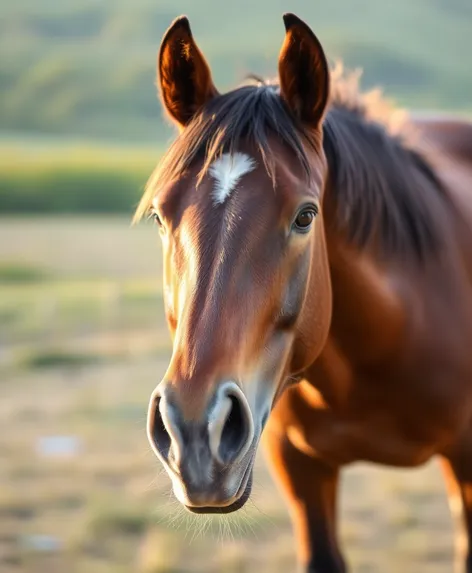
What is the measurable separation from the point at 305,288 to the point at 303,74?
523 millimetres

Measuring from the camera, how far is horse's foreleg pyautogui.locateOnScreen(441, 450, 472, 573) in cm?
274

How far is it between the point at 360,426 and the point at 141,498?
2409mm

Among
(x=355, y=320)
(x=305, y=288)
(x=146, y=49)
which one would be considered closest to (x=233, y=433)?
(x=305, y=288)

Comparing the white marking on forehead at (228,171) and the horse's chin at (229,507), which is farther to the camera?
the white marking on forehead at (228,171)

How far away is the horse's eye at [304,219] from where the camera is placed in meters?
1.89

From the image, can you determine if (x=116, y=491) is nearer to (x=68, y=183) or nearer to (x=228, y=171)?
(x=228, y=171)

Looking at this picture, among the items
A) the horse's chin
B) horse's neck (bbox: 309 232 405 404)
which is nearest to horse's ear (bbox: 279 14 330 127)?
horse's neck (bbox: 309 232 405 404)

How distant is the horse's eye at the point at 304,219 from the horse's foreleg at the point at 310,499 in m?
1.01

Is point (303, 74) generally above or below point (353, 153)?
above

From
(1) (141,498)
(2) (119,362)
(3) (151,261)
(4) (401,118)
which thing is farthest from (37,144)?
(4) (401,118)

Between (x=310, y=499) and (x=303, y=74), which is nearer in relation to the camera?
(x=303, y=74)

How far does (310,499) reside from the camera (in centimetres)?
286

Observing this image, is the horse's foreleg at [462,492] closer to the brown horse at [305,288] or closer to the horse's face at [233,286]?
the brown horse at [305,288]

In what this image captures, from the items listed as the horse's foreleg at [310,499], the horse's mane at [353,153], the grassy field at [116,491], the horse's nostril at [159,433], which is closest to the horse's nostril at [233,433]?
the horse's nostril at [159,433]
